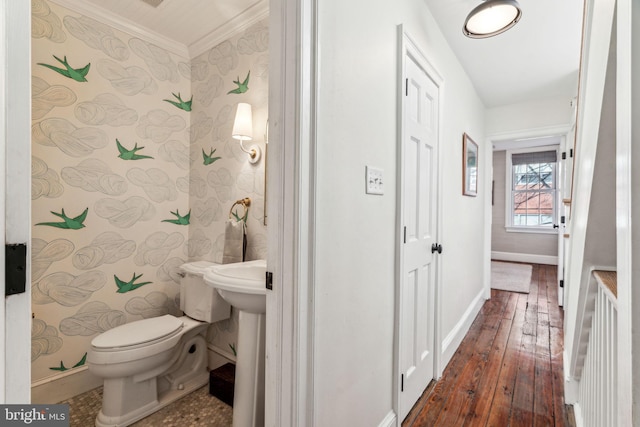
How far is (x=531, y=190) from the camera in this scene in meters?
6.23

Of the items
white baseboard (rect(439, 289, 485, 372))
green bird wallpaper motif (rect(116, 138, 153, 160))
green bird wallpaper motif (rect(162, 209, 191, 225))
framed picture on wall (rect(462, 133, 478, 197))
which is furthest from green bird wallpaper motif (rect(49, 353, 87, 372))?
framed picture on wall (rect(462, 133, 478, 197))

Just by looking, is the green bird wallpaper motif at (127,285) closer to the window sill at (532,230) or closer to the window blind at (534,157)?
the window sill at (532,230)

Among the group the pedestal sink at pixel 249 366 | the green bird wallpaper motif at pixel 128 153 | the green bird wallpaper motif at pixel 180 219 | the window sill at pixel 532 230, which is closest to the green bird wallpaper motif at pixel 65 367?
the green bird wallpaper motif at pixel 180 219

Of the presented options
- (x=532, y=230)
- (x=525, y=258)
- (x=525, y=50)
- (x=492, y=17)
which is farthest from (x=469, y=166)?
(x=525, y=258)

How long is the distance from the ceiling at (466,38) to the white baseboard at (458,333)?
7.53ft

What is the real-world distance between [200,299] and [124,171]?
43.6 inches

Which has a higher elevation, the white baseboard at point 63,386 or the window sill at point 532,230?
the window sill at point 532,230

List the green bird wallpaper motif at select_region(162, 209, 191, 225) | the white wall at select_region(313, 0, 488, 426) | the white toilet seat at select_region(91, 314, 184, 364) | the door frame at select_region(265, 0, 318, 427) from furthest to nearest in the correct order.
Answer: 1. the green bird wallpaper motif at select_region(162, 209, 191, 225)
2. the white toilet seat at select_region(91, 314, 184, 364)
3. the white wall at select_region(313, 0, 488, 426)
4. the door frame at select_region(265, 0, 318, 427)

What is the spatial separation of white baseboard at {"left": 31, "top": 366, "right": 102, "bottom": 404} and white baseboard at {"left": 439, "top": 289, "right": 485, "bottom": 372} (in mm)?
2417

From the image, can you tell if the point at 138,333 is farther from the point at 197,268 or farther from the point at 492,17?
the point at 492,17

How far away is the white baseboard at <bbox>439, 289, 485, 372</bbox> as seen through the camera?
7.24 ft

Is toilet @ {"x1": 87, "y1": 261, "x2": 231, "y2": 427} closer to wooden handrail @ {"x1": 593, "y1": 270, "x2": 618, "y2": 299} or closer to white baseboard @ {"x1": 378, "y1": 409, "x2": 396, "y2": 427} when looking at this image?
white baseboard @ {"x1": 378, "y1": 409, "x2": 396, "y2": 427}

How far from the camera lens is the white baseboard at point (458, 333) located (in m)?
2.21

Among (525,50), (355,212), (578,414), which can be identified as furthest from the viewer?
(525,50)
